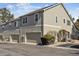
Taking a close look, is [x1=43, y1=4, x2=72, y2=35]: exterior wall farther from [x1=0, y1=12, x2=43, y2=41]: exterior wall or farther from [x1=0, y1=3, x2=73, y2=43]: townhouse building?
[x1=0, y1=12, x2=43, y2=41]: exterior wall

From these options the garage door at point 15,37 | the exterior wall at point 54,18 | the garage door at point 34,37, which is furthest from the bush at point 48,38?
the garage door at point 15,37

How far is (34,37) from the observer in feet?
125

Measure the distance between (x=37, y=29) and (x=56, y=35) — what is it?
353 cm

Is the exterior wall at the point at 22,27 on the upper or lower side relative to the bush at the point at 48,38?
upper

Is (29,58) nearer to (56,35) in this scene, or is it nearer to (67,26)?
(56,35)

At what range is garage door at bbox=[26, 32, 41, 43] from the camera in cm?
3728

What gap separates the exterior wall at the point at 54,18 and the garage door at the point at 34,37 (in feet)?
Result: 5.07

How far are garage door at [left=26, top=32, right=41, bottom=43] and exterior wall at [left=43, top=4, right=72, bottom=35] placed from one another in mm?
1545

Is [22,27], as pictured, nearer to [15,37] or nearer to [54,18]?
[15,37]

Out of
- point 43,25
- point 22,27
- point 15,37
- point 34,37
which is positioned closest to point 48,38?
point 43,25

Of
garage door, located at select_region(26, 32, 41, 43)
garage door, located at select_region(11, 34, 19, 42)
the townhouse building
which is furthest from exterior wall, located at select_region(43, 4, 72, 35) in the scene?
garage door, located at select_region(11, 34, 19, 42)

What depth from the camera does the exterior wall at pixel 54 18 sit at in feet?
123

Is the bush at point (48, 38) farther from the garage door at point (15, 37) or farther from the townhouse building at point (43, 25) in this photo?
the garage door at point (15, 37)

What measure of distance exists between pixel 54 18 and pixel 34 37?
481 cm
